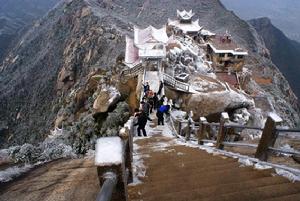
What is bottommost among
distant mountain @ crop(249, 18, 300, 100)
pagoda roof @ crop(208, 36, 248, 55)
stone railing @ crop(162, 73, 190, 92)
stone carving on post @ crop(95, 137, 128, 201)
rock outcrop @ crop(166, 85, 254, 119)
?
stone carving on post @ crop(95, 137, 128, 201)

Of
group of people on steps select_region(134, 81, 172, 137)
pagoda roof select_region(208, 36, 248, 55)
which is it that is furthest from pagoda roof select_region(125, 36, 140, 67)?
pagoda roof select_region(208, 36, 248, 55)

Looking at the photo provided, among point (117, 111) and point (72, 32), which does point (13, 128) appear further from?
point (117, 111)

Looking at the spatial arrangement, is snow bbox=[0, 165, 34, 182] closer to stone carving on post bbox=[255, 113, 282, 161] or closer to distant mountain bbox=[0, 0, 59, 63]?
stone carving on post bbox=[255, 113, 282, 161]

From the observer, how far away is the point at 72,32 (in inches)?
2859

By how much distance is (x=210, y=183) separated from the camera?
5273mm

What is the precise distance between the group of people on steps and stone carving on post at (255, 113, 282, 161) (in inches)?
281

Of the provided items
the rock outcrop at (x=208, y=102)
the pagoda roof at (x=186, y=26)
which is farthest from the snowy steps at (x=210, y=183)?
the pagoda roof at (x=186, y=26)

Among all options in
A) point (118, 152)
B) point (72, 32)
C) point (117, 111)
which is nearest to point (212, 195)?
point (118, 152)

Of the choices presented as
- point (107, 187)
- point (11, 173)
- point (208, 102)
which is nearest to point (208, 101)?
point (208, 102)

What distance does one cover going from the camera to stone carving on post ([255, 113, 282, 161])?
19.5 feet

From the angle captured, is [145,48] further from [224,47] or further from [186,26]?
[186,26]

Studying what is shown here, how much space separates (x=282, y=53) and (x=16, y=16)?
124847 mm

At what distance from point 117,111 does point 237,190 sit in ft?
49.2

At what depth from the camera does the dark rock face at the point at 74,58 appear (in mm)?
44188
